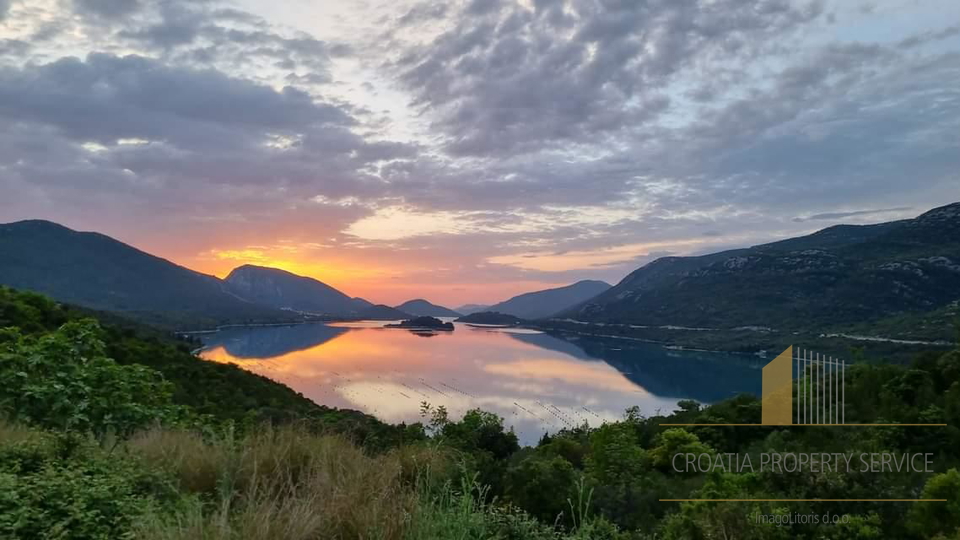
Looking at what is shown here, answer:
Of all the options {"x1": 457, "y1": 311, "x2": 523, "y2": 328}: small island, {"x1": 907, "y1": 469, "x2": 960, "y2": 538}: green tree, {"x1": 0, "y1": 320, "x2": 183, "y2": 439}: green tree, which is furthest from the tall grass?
{"x1": 457, "y1": 311, "x2": 523, "y2": 328}: small island

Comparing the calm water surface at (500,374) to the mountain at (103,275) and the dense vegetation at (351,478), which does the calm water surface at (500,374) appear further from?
the mountain at (103,275)

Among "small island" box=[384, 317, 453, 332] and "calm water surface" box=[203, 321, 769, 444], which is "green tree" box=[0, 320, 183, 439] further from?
"small island" box=[384, 317, 453, 332]

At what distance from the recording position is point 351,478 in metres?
2.76

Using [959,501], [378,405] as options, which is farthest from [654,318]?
[959,501]

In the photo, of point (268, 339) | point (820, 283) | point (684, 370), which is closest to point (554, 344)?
point (684, 370)

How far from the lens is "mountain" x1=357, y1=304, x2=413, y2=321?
164000 mm

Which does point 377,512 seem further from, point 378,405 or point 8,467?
point 378,405

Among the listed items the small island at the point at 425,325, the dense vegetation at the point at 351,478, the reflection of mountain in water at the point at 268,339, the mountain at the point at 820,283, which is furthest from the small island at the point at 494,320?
the dense vegetation at the point at 351,478

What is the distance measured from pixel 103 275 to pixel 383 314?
2921 inches

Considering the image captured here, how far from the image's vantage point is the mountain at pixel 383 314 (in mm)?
164000

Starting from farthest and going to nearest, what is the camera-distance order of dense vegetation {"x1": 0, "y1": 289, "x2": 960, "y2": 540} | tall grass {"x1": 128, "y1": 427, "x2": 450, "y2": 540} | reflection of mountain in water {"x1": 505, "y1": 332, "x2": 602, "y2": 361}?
reflection of mountain in water {"x1": 505, "y1": 332, "x2": 602, "y2": 361} → dense vegetation {"x1": 0, "y1": 289, "x2": 960, "y2": 540} → tall grass {"x1": 128, "y1": 427, "x2": 450, "y2": 540}

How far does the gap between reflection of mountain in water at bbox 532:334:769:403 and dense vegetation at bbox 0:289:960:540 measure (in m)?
30.7

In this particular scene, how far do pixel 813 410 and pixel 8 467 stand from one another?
39.4ft

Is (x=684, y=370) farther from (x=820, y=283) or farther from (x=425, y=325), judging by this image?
(x=425, y=325)
